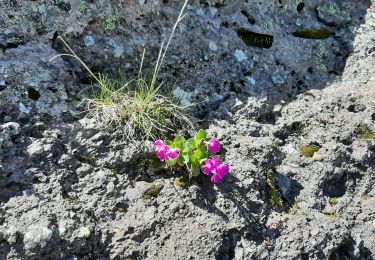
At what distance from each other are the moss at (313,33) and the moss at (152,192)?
7.49 feet

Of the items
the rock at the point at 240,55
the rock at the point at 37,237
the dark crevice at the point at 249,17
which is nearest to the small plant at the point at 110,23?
the rock at the point at 240,55

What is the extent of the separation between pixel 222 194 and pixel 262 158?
0.44m

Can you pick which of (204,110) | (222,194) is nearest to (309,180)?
(222,194)

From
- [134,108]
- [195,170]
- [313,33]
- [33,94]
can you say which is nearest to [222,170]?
[195,170]

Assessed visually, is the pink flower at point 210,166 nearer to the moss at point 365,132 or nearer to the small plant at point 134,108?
the small plant at point 134,108

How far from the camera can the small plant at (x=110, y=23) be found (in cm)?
442

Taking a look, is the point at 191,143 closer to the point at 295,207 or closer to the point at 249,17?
the point at 295,207

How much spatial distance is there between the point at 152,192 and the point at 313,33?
2.49 m

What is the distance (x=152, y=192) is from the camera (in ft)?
11.6

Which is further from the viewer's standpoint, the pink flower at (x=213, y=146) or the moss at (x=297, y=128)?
the moss at (x=297, y=128)

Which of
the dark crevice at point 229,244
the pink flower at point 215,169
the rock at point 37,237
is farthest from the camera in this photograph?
the pink flower at point 215,169

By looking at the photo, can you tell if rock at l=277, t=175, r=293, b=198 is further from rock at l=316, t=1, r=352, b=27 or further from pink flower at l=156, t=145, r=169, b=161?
rock at l=316, t=1, r=352, b=27

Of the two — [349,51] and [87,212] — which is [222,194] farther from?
[349,51]

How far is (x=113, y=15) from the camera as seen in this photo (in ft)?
14.6
